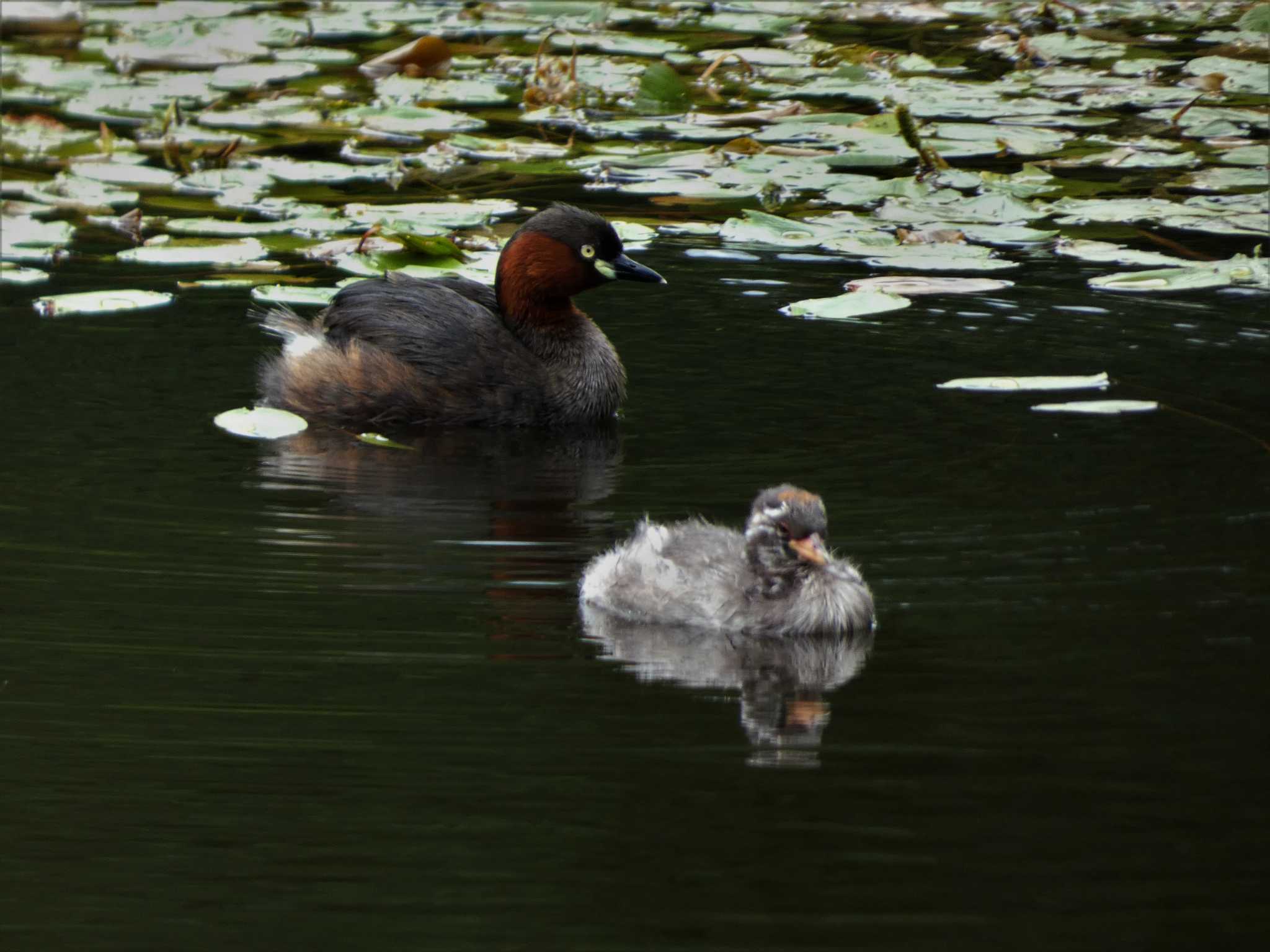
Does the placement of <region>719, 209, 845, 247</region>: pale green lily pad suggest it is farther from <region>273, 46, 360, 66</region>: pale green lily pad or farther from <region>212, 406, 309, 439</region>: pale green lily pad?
<region>273, 46, 360, 66</region>: pale green lily pad

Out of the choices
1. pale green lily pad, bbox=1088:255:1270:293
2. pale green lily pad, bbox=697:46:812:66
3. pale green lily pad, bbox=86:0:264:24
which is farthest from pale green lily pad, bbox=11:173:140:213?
pale green lily pad, bbox=1088:255:1270:293

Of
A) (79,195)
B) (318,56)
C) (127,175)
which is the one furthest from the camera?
(318,56)

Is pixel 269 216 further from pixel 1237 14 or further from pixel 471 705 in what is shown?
pixel 1237 14

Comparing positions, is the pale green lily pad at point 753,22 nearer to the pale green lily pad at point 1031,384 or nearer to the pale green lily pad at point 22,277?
the pale green lily pad at point 22,277

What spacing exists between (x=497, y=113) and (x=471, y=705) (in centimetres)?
862

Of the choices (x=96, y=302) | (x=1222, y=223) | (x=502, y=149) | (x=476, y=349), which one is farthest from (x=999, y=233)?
(x=96, y=302)

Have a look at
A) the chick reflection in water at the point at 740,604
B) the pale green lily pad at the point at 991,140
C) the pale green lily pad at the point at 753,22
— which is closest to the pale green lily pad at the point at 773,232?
the pale green lily pad at the point at 991,140

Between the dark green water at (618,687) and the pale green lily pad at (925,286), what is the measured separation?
2.60ft

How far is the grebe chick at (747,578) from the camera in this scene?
5.38 meters

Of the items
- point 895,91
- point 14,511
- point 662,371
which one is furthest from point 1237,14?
point 14,511

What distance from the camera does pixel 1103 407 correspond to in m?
7.19

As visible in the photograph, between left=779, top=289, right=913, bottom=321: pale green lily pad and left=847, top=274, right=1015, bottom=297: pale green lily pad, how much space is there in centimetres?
9

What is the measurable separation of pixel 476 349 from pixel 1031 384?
6.55 feet

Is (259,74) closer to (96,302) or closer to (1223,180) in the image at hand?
(96,302)
